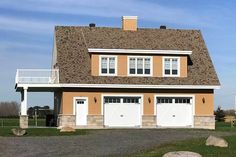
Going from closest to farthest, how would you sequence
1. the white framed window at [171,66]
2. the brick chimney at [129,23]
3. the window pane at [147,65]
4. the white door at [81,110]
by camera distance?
the white door at [81,110]
the window pane at [147,65]
the white framed window at [171,66]
the brick chimney at [129,23]

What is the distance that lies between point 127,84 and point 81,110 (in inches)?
162

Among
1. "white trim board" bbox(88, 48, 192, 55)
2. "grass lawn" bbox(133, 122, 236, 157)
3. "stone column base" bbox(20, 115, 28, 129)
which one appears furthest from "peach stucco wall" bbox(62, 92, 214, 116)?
"grass lawn" bbox(133, 122, 236, 157)

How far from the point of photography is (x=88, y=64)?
149 feet

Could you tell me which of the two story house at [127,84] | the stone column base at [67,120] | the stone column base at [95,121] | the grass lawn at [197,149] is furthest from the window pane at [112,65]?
the grass lawn at [197,149]

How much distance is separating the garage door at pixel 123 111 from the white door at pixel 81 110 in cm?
174

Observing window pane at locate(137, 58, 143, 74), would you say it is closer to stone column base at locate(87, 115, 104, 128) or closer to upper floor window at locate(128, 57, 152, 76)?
upper floor window at locate(128, 57, 152, 76)

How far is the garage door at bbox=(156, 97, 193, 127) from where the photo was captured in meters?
45.4

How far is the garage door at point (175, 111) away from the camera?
149 ft

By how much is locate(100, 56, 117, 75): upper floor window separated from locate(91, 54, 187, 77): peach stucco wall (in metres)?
0.32

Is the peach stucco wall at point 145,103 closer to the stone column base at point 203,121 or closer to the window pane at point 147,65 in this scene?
the stone column base at point 203,121

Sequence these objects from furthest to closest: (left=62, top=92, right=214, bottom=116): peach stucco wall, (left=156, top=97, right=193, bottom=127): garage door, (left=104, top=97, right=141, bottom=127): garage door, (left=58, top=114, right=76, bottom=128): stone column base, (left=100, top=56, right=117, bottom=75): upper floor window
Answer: (left=156, top=97, right=193, bottom=127): garage door, (left=100, top=56, right=117, bottom=75): upper floor window, (left=104, top=97, right=141, bottom=127): garage door, (left=62, top=92, right=214, bottom=116): peach stucco wall, (left=58, top=114, right=76, bottom=128): stone column base

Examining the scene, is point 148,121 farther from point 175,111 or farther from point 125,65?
point 125,65

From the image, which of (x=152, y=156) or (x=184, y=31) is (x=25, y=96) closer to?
(x=184, y=31)

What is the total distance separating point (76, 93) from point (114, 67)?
12.7ft
